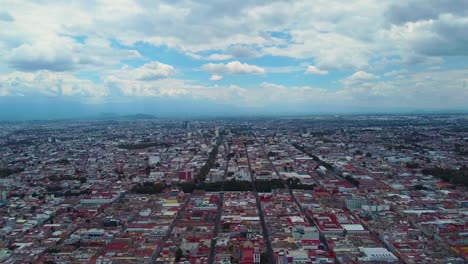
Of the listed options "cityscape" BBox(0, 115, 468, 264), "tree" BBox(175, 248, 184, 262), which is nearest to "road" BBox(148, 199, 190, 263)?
"cityscape" BBox(0, 115, 468, 264)

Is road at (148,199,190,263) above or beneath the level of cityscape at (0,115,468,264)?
beneath

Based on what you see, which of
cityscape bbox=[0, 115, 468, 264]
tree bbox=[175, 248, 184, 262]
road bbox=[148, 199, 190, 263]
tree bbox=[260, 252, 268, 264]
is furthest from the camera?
cityscape bbox=[0, 115, 468, 264]

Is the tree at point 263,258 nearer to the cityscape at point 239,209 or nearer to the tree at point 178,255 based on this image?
the cityscape at point 239,209

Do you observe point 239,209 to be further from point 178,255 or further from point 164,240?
point 178,255

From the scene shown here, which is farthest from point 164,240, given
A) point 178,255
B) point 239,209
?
point 239,209

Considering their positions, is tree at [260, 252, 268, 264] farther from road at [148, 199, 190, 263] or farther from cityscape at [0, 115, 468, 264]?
road at [148, 199, 190, 263]

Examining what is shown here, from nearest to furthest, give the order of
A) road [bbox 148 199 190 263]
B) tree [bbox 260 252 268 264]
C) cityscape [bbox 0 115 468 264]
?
tree [bbox 260 252 268 264] < road [bbox 148 199 190 263] < cityscape [bbox 0 115 468 264]

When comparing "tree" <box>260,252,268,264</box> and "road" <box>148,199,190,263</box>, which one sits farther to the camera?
"road" <box>148,199,190,263</box>

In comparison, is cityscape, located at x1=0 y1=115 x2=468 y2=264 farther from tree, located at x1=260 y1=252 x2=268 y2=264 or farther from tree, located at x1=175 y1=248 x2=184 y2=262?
tree, located at x1=260 y1=252 x2=268 y2=264

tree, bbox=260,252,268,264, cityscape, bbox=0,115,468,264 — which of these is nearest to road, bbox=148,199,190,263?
cityscape, bbox=0,115,468,264
